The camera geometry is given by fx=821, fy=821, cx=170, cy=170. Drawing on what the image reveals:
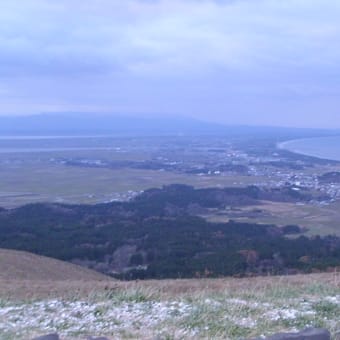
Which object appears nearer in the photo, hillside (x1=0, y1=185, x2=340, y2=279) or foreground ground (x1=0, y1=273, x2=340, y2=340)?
foreground ground (x1=0, y1=273, x2=340, y2=340)

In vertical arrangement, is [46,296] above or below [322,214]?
above

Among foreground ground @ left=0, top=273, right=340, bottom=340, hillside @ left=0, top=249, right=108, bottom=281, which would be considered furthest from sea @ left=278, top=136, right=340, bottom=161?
foreground ground @ left=0, top=273, right=340, bottom=340

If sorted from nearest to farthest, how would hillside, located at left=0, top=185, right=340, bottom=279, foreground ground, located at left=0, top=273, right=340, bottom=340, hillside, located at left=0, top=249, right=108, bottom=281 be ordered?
foreground ground, located at left=0, top=273, right=340, bottom=340
hillside, located at left=0, top=249, right=108, bottom=281
hillside, located at left=0, top=185, right=340, bottom=279

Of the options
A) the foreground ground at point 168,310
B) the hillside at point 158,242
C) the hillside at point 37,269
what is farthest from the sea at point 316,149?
the foreground ground at point 168,310

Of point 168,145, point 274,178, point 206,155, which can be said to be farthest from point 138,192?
point 168,145

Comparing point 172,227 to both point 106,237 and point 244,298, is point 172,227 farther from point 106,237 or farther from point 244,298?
point 244,298

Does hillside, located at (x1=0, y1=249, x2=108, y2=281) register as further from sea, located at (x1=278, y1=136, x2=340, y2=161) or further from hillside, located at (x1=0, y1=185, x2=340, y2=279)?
sea, located at (x1=278, y1=136, x2=340, y2=161)
